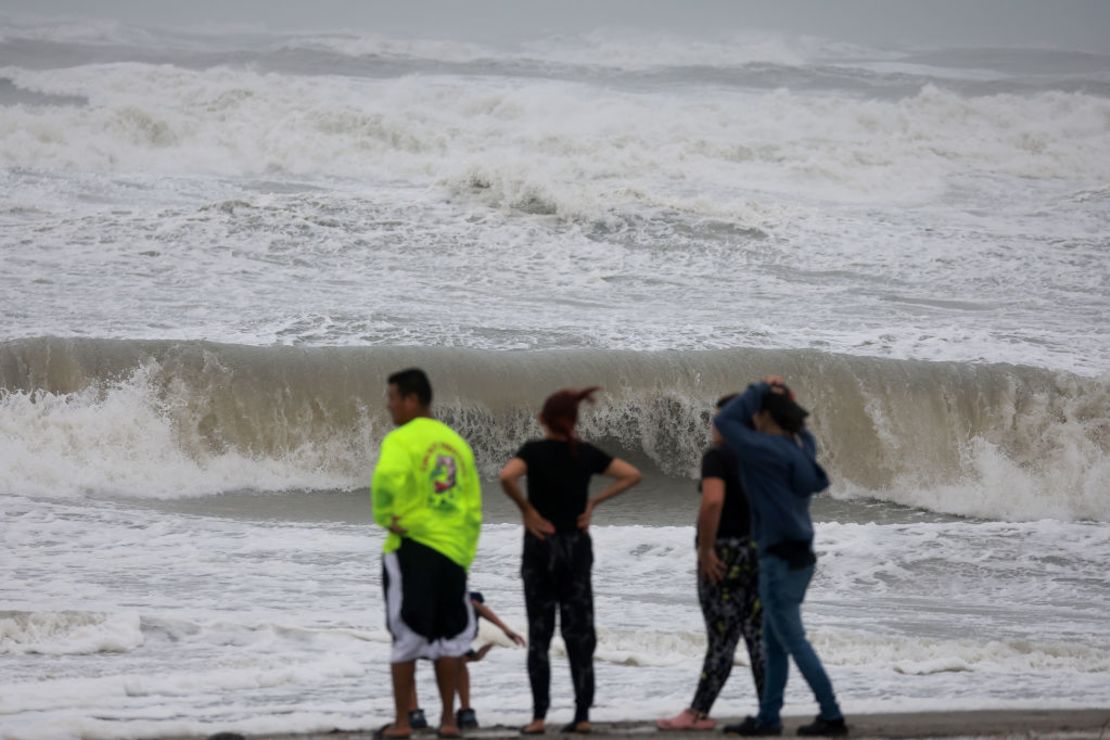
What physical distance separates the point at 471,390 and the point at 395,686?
33.1ft

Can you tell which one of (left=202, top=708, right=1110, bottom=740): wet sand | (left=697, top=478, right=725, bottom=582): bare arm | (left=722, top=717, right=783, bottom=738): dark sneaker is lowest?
(left=202, top=708, right=1110, bottom=740): wet sand

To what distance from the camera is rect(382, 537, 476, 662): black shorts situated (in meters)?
5.60

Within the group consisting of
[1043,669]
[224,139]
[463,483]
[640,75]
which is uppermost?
[640,75]

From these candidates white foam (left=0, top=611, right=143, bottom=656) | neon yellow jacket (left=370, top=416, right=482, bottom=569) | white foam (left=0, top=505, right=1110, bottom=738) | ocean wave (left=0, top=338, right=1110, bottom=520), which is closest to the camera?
neon yellow jacket (left=370, top=416, right=482, bottom=569)

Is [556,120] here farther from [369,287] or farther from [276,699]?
[276,699]

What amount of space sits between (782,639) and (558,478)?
95 cm

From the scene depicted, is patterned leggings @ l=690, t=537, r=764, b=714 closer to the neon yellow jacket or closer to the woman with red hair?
the woman with red hair

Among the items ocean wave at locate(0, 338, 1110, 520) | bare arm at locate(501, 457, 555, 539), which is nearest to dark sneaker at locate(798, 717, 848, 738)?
bare arm at locate(501, 457, 555, 539)

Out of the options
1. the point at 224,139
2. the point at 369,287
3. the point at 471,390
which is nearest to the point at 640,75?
the point at 224,139

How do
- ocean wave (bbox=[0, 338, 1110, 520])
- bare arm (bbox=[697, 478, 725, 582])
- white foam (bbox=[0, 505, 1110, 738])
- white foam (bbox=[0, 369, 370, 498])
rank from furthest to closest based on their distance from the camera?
ocean wave (bbox=[0, 338, 1110, 520]) < white foam (bbox=[0, 369, 370, 498]) < white foam (bbox=[0, 505, 1110, 738]) < bare arm (bbox=[697, 478, 725, 582])

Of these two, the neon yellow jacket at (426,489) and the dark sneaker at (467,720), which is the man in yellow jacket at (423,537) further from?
the dark sneaker at (467,720)

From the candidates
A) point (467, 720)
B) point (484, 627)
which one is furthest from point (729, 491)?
point (484, 627)

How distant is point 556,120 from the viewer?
42469 millimetres

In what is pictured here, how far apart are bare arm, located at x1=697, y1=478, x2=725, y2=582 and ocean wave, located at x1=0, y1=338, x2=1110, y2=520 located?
30.1 feet
